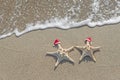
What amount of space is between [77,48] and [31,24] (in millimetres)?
1021

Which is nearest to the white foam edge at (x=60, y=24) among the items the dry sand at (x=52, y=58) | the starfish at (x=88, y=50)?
the dry sand at (x=52, y=58)

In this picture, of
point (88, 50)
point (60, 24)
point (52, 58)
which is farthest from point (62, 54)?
point (60, 24)

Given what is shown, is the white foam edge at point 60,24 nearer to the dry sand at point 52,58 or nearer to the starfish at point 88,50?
the dry sand at point 52,58

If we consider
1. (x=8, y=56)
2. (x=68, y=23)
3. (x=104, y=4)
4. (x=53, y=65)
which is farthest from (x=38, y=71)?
(x=104, y=4)

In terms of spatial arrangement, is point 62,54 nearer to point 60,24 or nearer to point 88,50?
point 88,50

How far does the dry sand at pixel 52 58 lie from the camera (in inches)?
206

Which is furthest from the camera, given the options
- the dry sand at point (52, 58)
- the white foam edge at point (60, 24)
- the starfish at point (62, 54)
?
the white foam edge at point (60, 24)

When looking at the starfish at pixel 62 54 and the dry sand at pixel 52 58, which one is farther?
the starfish at pixel 62 54

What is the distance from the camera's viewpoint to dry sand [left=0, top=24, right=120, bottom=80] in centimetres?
523

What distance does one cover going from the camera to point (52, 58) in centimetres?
547

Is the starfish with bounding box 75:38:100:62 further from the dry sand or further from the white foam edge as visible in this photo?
the white foam edge

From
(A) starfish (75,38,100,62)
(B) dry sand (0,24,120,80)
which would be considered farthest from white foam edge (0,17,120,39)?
(A) starfish (75,38,100,62)

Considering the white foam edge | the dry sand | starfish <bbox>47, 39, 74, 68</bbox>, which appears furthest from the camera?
the white foam edge

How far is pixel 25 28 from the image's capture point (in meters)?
5.73
